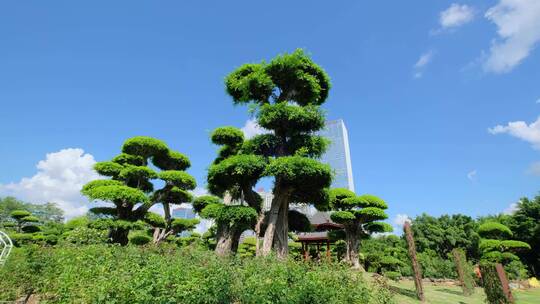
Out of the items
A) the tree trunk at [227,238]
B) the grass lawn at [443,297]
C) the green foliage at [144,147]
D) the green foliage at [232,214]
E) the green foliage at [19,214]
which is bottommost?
the grass lawn at [443,297]

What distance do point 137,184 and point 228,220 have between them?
882 cm

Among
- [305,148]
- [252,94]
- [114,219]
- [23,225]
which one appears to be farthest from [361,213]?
[23,225]

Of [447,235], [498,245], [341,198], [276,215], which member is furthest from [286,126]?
[447,235]

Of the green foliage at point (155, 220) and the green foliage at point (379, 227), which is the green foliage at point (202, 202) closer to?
the green foliage at point (155, 220)

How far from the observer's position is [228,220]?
10633 mm

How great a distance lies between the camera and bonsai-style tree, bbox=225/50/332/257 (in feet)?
31.9

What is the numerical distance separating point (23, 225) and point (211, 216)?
77.5 ft

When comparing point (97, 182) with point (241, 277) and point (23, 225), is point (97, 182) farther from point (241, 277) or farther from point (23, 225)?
point (23, 225)

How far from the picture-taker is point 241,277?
5.05 meters

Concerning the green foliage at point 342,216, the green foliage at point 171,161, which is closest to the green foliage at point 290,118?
the green foliage at point 342,216

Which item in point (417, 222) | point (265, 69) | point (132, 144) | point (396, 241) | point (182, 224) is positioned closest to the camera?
point (265, 69)

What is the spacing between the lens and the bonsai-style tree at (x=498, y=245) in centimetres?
1648

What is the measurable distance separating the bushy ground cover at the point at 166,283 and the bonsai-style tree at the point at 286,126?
3.98 meters

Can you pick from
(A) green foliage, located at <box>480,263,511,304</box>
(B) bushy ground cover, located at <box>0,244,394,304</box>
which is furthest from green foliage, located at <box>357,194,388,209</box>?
(B) bushy ground cover, located at <box>0,244,394,304</box>
